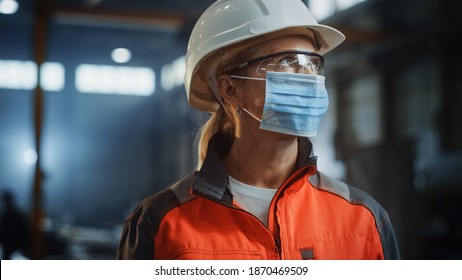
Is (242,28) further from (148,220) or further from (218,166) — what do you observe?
(148,220)

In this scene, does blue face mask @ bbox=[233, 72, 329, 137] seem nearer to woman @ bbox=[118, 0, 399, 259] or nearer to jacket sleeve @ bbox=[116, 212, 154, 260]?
woman @ bbox=[118, 0, 399, 259]

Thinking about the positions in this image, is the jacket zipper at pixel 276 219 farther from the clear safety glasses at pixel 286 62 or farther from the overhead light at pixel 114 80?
the overhead light at pixel 114 80

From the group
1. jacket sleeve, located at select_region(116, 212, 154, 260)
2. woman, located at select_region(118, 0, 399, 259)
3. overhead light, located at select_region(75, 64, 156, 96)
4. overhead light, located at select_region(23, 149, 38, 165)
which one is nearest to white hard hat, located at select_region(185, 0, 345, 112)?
woman, located at select_region(118, 0, 399, 259)

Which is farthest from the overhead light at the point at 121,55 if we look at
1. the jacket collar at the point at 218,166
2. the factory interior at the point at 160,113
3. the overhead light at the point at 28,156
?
the jacket collar at the point at 218,166

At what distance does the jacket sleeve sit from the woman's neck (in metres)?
0.27

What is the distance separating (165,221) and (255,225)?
0.22 meters

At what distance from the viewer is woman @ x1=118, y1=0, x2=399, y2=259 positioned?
4.91 feet

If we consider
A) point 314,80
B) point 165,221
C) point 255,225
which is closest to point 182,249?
point 165,221

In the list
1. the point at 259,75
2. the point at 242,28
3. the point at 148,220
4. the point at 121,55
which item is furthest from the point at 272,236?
the point at 121,55

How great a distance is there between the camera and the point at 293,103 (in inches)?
61.4

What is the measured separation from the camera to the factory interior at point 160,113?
5.67 m

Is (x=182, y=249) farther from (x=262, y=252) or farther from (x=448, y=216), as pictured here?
(x=448, y=216)

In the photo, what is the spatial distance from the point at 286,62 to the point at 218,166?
317mm

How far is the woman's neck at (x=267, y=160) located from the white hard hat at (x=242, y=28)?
0.19 metres
